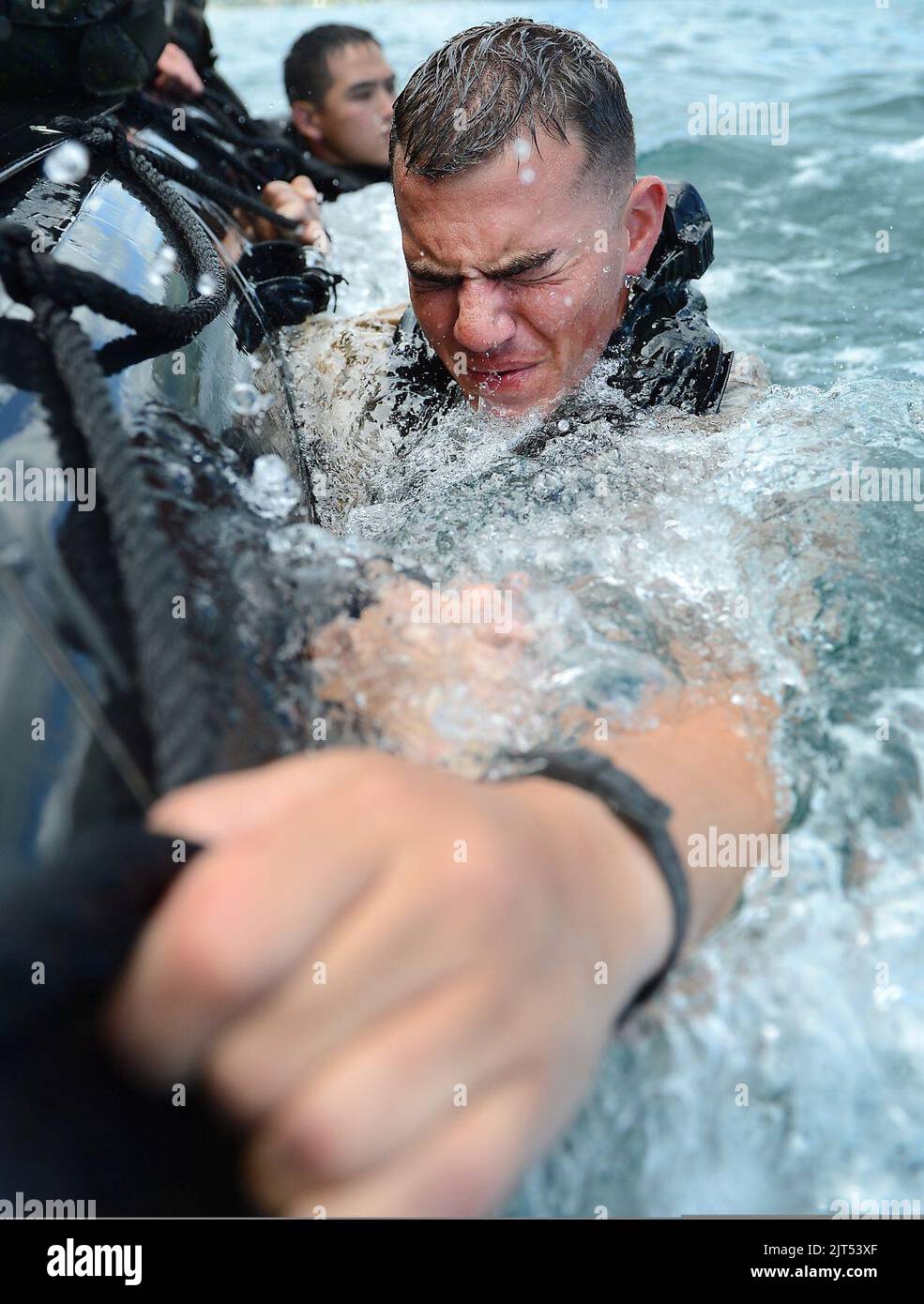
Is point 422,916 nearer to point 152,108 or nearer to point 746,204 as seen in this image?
point 152,108

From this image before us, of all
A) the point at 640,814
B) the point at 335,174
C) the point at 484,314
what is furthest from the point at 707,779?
the point at 335,174

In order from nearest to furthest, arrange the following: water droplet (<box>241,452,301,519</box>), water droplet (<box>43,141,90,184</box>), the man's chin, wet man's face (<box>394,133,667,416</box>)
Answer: water droplet (<box>241,452,301,519</box>), water droplet (<box>43,141,90,184</box>), wet man's face (<box>394,133,667,416</box>), the man's chin

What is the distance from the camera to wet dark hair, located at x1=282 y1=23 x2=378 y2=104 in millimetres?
4297

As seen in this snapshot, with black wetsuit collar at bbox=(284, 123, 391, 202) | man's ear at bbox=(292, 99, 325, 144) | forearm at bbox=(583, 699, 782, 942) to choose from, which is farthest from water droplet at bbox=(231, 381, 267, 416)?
man's ear at bbox=(292, 99, 325, 144)

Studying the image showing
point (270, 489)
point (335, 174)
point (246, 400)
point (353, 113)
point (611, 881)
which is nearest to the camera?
point (611, 881)

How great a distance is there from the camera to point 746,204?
4273 millimetres

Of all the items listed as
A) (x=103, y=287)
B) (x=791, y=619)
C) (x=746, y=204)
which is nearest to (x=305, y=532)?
(x=103, y=287)

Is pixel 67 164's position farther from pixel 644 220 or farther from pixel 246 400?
pixel 644 220

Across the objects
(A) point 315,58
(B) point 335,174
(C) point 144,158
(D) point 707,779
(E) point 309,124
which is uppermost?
(A) point 315,58

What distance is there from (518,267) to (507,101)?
270mm

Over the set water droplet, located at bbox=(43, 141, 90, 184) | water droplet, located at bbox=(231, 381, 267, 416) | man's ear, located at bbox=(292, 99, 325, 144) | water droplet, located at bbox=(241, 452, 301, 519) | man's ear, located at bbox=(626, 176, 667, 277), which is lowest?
water droplet, located at bbox=(241, 452, 301, 519)

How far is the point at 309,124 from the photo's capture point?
4.35m

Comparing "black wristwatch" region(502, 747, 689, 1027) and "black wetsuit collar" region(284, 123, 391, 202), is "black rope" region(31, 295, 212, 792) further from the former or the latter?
"black wetsuit collar" region(284, 123, 391, 202)

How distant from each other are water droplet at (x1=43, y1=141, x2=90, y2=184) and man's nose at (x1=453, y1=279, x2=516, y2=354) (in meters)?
0.61
